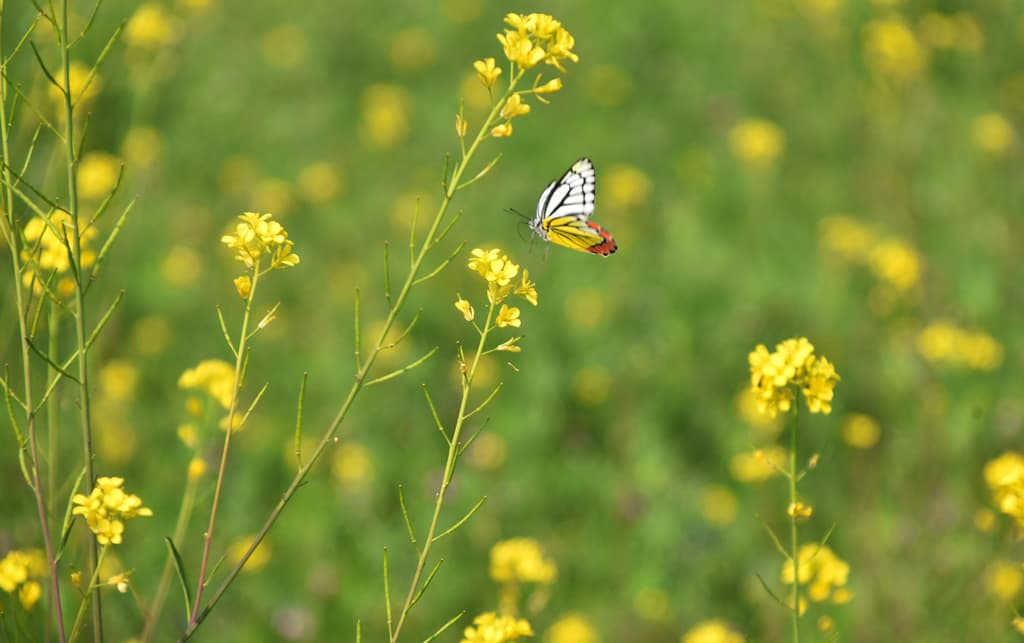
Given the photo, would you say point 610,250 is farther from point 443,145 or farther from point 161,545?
point 443,145

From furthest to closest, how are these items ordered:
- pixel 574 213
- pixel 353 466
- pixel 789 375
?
pixel 353 466
pixel 574 213
pixel 789 375

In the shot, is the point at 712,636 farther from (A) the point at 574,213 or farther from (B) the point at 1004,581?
(A) the point at 574,213

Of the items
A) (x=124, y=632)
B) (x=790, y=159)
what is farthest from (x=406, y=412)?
(x=790, y=159)

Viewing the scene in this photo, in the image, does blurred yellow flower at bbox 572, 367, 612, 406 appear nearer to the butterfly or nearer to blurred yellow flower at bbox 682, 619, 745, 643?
blurred yellow flower at bbox 682, 619, 745, 643

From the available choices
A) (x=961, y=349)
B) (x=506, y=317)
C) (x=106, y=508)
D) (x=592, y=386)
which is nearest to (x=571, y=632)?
(x=592, y=386)

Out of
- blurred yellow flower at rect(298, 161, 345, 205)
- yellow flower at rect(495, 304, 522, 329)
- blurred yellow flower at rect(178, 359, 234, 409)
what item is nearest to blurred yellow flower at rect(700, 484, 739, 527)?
blurred yellow flower at rect(178, 359, 234, 409)
